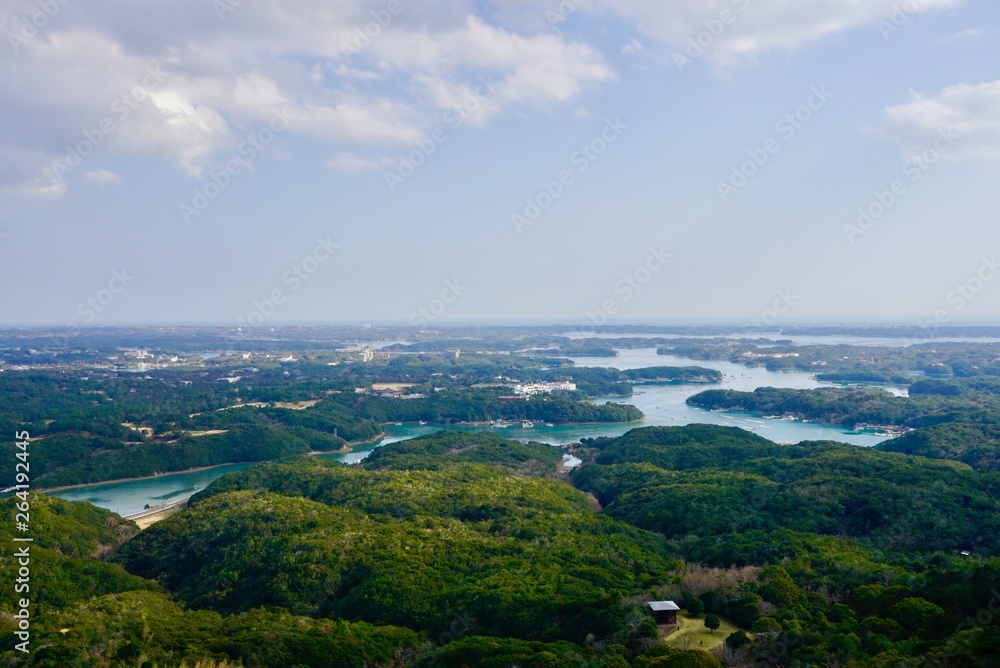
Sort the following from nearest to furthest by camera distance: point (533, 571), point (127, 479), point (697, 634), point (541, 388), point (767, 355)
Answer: point (697, 634) → point (533, 571) → point (127, 479) → point (541, 388) → point (767, 355)

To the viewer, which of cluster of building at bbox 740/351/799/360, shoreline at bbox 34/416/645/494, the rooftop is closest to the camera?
the rooftop

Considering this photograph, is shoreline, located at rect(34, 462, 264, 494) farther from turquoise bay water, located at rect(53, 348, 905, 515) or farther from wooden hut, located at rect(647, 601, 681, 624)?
wooden hut, located at rect(647, 601, 681, 624)

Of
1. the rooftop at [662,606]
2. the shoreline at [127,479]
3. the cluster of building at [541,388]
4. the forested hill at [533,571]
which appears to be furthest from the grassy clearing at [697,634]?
the cluster of building at [541,388]

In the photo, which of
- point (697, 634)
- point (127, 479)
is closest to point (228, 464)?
point (127, 479)

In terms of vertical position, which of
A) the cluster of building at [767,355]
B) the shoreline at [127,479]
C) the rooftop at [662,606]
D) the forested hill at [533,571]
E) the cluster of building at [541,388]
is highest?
the rooftop at [662,606]

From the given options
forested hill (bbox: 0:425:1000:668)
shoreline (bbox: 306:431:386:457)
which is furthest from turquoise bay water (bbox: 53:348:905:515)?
forested hill (bbox: 0:425:1000:668)

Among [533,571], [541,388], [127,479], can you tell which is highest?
[533,571]

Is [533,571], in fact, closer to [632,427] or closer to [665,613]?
[665,613]

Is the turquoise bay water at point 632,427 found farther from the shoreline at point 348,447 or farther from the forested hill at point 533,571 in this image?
the forested hill at point 533,571
